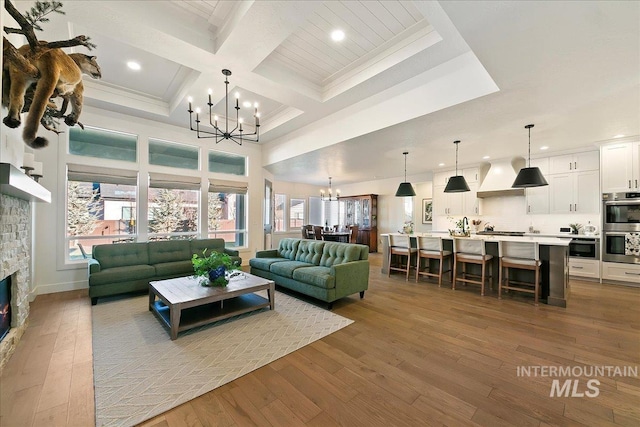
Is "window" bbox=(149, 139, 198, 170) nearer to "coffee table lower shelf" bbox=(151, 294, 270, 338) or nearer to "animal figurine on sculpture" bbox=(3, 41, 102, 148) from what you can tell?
"coffee table lower shelf" bbox=(151, 294, 270, 338)

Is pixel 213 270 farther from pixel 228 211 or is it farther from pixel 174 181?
pixel 228 211

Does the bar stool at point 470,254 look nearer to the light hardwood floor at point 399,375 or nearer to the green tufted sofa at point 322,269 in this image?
the light hardwood floor at point 399,375

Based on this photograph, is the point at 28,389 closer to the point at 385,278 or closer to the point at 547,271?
the point at 385,278

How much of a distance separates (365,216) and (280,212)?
3292 mm

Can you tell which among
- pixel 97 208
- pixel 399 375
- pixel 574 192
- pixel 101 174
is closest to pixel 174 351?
pixel 399 375

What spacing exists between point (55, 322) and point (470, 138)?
664 cm

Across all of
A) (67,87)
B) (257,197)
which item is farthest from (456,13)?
(257,197)

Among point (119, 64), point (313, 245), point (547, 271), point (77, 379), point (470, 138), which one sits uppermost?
point (119, 64)

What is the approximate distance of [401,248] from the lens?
18.2 ft

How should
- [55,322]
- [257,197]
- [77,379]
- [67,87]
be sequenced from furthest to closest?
1. [257,197]
2. [55,322]
3. [77,379]
4. [67,87]

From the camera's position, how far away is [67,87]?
1.84 metres

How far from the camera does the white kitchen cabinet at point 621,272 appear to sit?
473cm

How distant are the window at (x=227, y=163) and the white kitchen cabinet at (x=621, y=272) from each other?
797 cm

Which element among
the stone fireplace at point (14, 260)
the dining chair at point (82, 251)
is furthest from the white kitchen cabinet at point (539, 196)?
the dining chair at point (82, 251)
